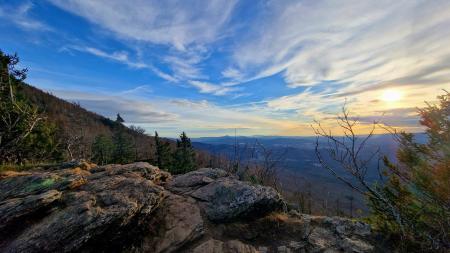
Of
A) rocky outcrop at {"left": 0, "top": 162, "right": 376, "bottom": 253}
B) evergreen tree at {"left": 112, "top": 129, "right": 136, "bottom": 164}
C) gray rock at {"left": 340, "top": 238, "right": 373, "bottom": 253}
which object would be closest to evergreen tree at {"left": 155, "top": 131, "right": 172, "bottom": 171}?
evergreen tree at {"left": 112, "top": 129, "right": 136, "bottom": 164}

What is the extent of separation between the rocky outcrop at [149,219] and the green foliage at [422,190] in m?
1.24

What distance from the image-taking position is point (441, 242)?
338 inches

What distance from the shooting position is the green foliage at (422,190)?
9.13m

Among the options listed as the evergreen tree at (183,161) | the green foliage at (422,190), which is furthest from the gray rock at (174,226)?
the evergreen tree at (183,161)

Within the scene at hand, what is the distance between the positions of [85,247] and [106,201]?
1.57m

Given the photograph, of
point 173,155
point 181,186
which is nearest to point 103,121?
point 173,155

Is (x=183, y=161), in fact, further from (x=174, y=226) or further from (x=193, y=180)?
(x=174, y=226)

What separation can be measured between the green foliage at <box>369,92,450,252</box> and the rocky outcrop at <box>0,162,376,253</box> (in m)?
1.24

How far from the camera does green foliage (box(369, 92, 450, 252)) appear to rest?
9.13m

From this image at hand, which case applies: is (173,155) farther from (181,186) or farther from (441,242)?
(441,242)

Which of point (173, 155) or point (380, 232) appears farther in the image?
point (173, 155)

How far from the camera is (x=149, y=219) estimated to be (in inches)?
402

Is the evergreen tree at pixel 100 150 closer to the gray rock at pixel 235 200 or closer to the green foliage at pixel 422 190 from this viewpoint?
the gray rock at pixel 235 200

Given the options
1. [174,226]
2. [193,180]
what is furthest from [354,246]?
[193,180]
